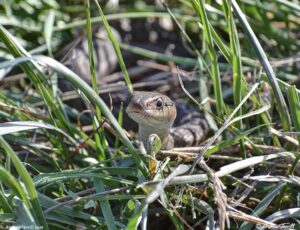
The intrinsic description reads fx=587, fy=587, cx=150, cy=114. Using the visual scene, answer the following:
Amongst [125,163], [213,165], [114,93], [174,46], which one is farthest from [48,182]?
[174,46]

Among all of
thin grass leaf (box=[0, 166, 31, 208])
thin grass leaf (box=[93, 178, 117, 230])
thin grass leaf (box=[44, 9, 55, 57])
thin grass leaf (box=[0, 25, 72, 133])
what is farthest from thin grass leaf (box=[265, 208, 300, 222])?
thin grass leaf (box=[44, 9, 55, 57])

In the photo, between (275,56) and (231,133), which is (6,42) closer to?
(231,133)

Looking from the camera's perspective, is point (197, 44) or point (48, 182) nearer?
point (48, 182)

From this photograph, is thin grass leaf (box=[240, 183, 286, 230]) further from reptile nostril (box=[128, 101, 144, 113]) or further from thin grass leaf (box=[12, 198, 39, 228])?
thin grass leaf (box=[12, 198, 39, 228])

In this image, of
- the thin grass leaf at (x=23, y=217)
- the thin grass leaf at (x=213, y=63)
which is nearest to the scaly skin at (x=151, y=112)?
the thin grass leaf at (x=213, y=63)

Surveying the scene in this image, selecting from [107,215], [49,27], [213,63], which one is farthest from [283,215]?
[49,27]

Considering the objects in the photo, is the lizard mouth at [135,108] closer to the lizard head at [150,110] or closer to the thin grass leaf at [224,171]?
the lizard head at [150,110]

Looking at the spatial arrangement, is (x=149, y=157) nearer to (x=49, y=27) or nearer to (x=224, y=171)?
(x=224, y=171)
